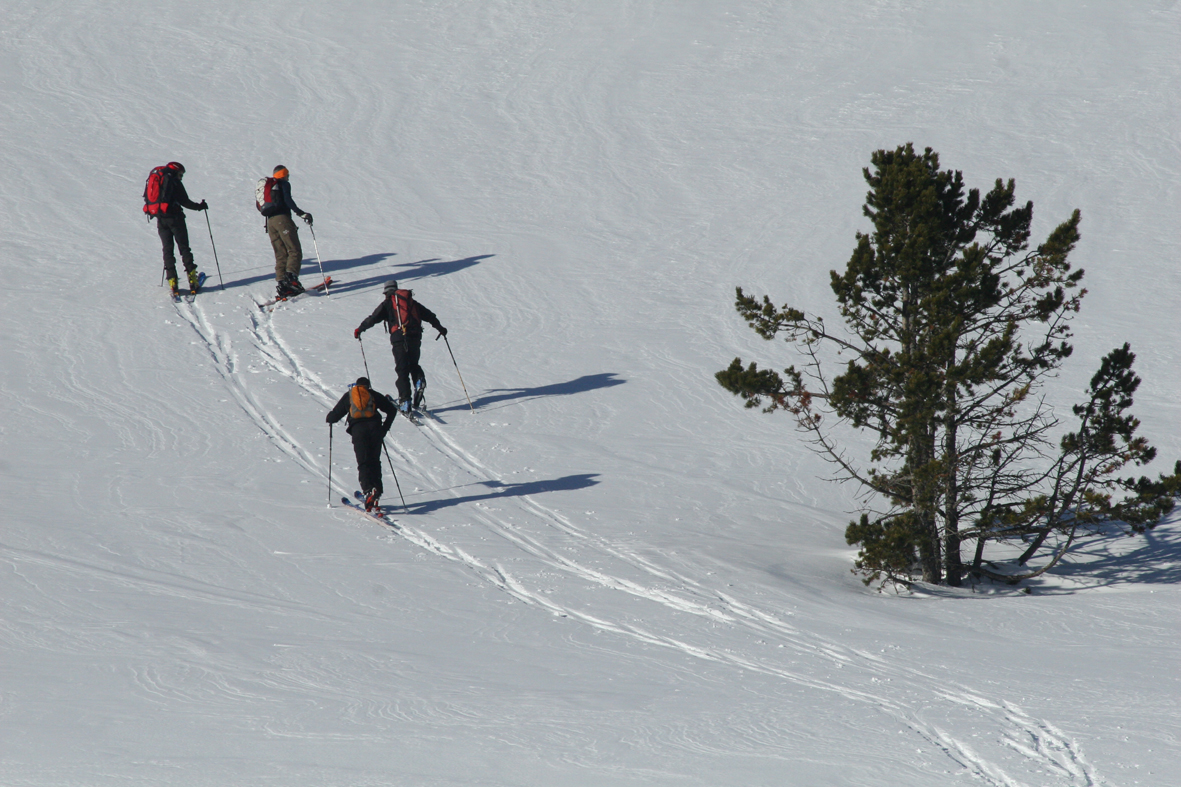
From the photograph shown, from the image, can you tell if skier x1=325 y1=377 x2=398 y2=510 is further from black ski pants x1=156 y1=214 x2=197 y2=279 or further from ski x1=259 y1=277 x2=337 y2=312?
black ski pants x1=156 y1=214 x2=197 y2=279

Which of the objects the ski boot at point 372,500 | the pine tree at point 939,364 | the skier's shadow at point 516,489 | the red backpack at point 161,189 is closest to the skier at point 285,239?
the red backpack at point 161,189

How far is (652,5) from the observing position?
28906mm

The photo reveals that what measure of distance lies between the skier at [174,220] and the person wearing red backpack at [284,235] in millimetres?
927

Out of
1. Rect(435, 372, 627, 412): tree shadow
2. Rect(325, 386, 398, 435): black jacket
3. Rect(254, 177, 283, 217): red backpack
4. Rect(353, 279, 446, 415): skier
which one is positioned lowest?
Rect(325, 386, 398, 435): black jacket

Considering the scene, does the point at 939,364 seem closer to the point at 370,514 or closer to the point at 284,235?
the point at 370,514

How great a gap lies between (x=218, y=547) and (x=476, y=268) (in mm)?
9678

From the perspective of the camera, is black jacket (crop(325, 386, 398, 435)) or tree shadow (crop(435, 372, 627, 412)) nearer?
black jacket (crop(325, 386, 398, 435))

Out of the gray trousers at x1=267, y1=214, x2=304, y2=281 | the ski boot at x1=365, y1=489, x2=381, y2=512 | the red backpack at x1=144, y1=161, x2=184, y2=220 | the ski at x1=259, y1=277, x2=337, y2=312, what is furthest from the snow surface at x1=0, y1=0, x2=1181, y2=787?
the red backpack at x1=144, y1=161, x2=184, y2=220

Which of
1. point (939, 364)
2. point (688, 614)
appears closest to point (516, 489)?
point (688, 614)

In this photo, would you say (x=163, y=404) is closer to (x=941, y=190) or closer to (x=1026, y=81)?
(x=941, y=190)

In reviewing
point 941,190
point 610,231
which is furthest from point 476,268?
point 941,190

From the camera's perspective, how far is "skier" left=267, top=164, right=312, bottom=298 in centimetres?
1556

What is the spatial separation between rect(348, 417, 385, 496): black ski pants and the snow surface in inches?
13.2

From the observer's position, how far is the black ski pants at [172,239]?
15.4m
